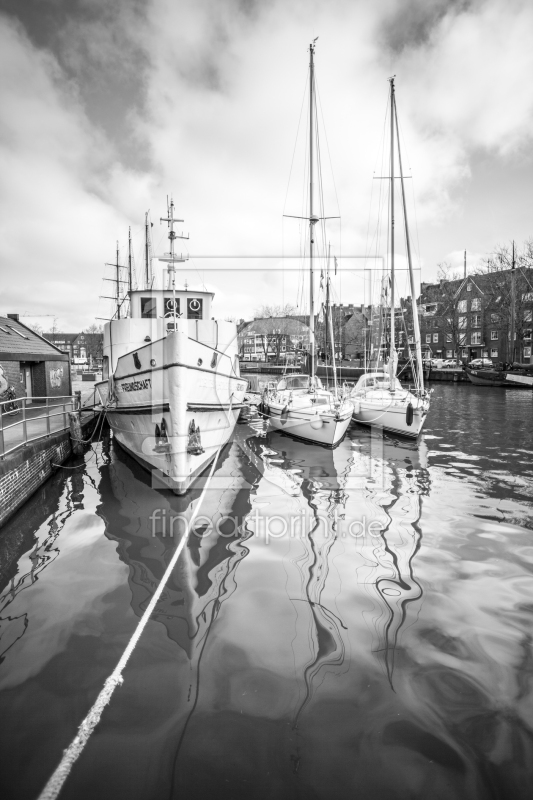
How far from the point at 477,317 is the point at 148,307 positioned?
2372 inches

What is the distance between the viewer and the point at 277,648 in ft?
13.7

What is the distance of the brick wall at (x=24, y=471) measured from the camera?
747 cm

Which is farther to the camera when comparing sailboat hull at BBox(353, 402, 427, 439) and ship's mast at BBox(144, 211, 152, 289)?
ship's mast at BBox(144, 211, 152, 289)

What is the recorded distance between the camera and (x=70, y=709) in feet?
11.1

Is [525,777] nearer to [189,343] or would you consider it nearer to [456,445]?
[189,343]

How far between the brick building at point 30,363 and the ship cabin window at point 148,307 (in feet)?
22.4

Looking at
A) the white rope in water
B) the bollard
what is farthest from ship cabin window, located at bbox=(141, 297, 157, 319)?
the white rope in water

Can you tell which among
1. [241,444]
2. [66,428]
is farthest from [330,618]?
[241,444]

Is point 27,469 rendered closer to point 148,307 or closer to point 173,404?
point 173,404

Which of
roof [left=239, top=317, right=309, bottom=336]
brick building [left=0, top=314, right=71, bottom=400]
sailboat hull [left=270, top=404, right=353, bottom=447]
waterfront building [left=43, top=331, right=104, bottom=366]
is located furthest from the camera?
waterfront building [left=43, top=331, right=104, bottom=366]

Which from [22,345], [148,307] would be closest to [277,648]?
[148,307]

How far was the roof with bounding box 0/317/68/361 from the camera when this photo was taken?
1731 centimetres

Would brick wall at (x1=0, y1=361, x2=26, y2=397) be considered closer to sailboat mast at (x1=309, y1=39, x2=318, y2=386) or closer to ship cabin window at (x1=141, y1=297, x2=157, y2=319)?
ship cabin window at (x1=141, y1=297, x2=157, y2=319)

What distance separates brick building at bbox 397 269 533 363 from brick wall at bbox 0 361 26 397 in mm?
40793
